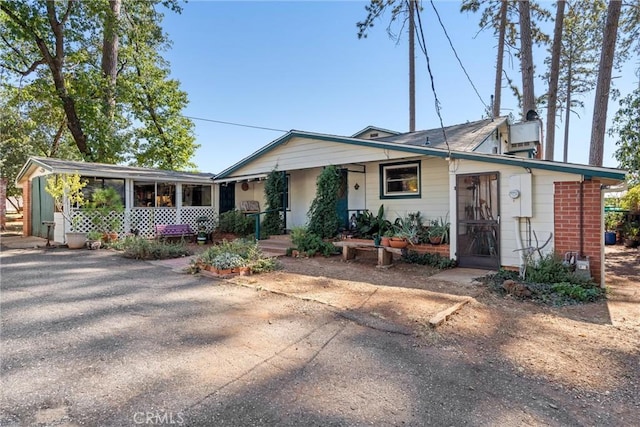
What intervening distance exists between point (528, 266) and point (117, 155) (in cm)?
2145

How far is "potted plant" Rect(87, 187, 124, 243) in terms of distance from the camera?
39.6ft

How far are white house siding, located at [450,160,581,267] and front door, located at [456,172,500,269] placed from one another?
110mm

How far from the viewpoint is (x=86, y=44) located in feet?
66.5

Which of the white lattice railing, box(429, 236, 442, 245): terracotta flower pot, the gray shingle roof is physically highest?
the gray shingle roof

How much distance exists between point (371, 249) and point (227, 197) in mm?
8959

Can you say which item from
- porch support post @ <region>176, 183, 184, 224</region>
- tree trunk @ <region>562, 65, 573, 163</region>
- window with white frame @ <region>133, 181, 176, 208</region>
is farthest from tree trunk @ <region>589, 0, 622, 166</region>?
window with white frame @ <region>133, 181, 176, 208</region>

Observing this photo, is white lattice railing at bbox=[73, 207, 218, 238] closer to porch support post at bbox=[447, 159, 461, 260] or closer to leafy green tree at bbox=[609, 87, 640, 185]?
porch support post at bbox=[447, 159, 461, 260]

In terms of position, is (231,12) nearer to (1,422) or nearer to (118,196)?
(118,196)

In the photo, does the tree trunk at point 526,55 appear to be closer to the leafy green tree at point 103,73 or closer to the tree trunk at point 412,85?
the tree trunk at point 412,85

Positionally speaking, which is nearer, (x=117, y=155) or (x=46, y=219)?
(x=46, y=219)

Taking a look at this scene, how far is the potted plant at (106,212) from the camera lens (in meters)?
12.1

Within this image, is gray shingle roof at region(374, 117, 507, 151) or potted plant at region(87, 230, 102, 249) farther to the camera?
potted plant at region(87, 230, 102, 249)

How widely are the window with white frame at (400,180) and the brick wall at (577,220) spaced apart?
364cm

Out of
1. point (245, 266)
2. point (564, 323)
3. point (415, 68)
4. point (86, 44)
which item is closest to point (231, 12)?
point (415, 68)
